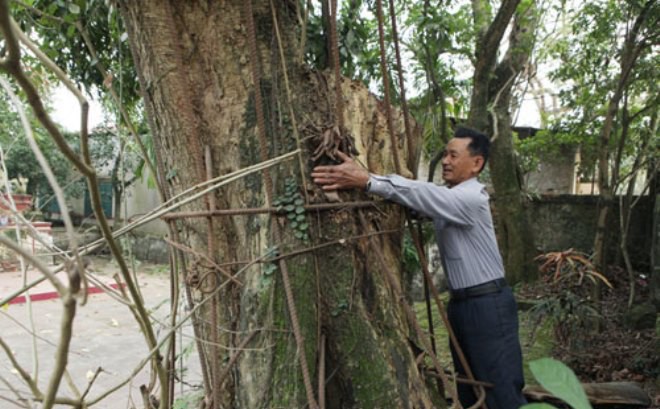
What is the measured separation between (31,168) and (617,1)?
12.6 m

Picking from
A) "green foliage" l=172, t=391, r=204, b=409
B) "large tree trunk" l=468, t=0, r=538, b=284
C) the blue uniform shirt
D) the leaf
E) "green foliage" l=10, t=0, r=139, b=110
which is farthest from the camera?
"large tree trunk" l=468, t=0, r=538, b=284

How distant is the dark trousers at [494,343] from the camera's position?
236cm

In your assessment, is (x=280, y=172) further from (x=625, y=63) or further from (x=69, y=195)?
(x=69, y=195)

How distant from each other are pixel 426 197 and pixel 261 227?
638mm

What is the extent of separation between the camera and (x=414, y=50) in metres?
5.89

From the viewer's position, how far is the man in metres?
2.36

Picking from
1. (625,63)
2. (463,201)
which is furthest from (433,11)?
(463,201)

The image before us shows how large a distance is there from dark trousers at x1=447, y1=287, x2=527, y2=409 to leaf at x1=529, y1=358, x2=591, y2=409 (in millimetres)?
1736

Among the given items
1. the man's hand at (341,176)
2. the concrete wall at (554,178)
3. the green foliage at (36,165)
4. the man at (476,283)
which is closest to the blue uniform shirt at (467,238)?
the man at (476,283)

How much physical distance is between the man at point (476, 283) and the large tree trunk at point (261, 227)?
47 cm

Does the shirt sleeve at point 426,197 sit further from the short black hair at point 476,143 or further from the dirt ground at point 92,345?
the dirt ground at point 92,345

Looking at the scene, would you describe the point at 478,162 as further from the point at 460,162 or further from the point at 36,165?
the point at 36,165

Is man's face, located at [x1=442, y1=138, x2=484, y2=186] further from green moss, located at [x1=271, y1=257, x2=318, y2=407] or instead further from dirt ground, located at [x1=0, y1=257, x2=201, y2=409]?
dirt ground, located at [x1=0, y1=257, x2=201, y2=409]

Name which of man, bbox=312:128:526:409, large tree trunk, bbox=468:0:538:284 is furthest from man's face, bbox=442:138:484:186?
large tree trunk, bbox=468:0:538:284
